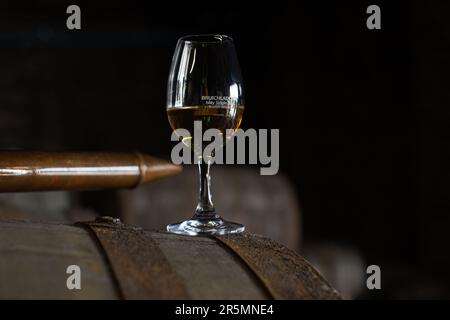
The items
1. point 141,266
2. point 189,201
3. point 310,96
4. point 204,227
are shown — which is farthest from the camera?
point 310,96

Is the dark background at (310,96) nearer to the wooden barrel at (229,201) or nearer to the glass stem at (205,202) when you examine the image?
the wooden barrel at (229,201)

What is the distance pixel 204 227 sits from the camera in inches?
33.9

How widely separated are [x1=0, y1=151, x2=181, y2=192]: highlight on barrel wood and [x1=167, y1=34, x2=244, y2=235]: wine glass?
0.13 metres

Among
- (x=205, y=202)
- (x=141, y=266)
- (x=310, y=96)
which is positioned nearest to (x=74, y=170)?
(x=205, y=202)

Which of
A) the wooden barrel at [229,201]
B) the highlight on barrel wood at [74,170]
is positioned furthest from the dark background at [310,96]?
the highlight on barrel wood at [74,170]

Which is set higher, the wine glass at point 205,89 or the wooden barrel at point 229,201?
the wine glass at point 205,89

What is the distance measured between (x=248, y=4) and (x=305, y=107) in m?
1.02

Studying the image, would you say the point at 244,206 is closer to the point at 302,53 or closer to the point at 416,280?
the point at 416,280

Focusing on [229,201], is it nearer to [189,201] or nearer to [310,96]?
[189,201]

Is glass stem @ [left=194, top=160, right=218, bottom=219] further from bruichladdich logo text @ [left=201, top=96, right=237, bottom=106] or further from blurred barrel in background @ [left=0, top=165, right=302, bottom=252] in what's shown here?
blurred barrel in background @ [left=0, top=165, right=302, bottom=252]

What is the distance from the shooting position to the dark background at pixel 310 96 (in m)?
4.04

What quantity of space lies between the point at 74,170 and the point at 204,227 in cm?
21

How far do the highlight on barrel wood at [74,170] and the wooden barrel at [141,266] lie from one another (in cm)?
16
